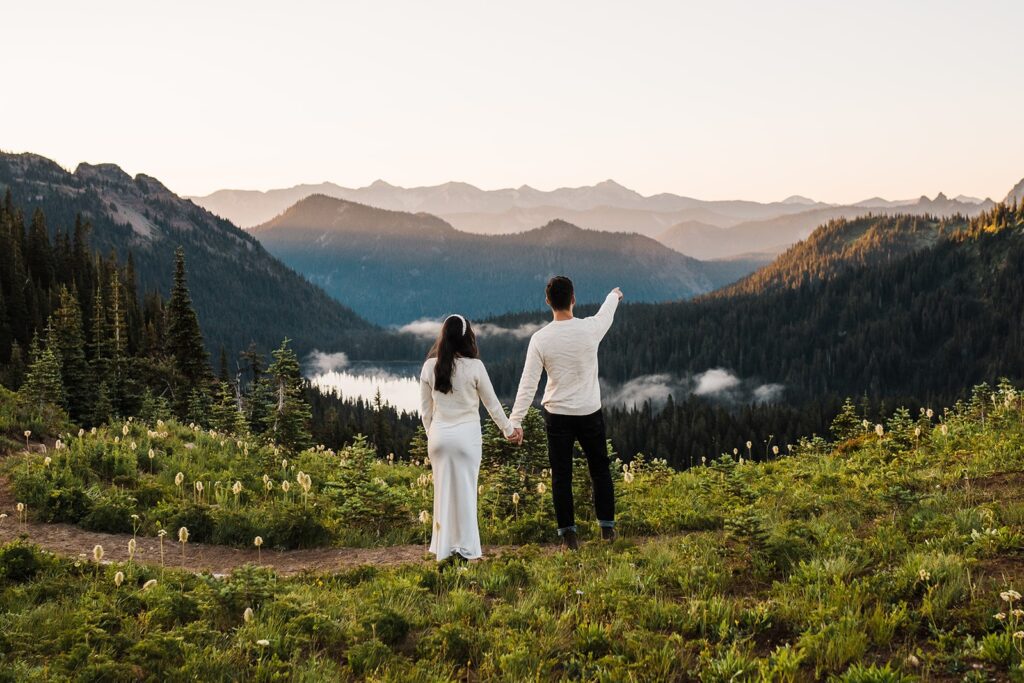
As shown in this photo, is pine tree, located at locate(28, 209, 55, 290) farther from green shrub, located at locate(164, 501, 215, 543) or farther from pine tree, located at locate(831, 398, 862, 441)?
pine tree, located at locate(831, 398, 862, 441)

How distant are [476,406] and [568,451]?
135 cm

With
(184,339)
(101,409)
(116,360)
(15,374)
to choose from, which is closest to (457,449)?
(101,409)

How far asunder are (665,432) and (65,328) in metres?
121

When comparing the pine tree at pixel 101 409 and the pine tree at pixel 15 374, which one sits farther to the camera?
the pine tree at pixel 15 374

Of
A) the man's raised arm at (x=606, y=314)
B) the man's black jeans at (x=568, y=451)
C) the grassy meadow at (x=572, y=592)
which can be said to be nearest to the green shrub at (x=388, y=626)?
Result: the grassy meadow at (x=572, y=592)


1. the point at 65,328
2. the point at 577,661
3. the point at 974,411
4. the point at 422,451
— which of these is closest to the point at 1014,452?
the point at 974,411

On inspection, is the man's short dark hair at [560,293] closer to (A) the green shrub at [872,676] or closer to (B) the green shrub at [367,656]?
(B) the green shrub at [367,656]

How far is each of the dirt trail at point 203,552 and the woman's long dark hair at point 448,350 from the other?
2.39 metres

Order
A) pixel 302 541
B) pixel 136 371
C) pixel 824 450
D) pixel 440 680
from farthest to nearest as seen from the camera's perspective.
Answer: pixel 136 371 → pixel 824 450 → pixel 302 541 → pixel 440 680

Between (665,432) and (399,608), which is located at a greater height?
(399,608)

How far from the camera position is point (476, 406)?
871 cm

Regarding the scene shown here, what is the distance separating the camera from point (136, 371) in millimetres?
51406

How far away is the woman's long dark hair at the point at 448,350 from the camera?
26.7 ft

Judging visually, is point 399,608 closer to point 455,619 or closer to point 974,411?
point 455,619
